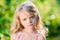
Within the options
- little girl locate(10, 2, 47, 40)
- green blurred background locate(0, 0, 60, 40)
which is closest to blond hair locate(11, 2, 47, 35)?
little girl locate(10, 2, 47, 40)

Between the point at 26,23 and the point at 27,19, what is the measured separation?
26mm

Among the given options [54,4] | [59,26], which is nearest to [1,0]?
[54,4]

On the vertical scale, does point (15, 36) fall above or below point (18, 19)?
below

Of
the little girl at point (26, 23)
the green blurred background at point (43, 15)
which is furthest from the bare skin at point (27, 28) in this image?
the green blurred background at point (43, 15)

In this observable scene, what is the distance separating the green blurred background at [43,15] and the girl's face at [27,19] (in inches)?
21.4

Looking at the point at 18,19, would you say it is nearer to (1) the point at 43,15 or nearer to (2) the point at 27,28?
(2) the point at 27,28

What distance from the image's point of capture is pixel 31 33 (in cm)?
165

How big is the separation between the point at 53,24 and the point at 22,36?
5.46 feet

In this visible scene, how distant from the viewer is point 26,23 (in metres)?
1.63

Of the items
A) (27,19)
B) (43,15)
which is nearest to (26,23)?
(27,19)

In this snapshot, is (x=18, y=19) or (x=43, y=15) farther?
(x=43, y=15)

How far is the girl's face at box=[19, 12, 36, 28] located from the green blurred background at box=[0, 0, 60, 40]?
21.4 inches

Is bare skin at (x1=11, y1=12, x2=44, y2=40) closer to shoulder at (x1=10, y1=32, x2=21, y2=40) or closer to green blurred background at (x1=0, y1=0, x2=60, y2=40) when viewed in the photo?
shoulder at (x1=10, y1=32, x2=21, y2=40)

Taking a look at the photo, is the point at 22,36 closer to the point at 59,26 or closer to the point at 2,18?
the point at 2,18
